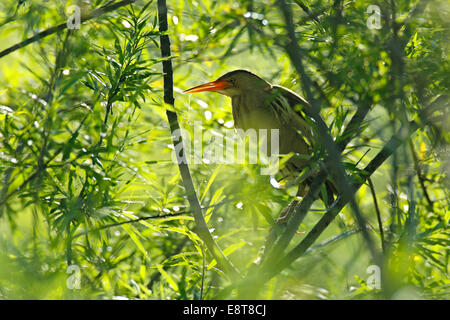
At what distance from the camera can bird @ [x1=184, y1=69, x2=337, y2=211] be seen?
1.32m

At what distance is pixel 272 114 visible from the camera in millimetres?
1414

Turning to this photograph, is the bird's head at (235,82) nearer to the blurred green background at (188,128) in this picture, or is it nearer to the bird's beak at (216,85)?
the bird's beak at (216,85)

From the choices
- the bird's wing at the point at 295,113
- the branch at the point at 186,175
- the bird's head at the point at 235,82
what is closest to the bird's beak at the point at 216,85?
the bird's head at the point at 235,82

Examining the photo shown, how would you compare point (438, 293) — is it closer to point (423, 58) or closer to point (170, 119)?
point (423, 58)

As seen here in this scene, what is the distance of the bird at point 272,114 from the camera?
52.0 inches

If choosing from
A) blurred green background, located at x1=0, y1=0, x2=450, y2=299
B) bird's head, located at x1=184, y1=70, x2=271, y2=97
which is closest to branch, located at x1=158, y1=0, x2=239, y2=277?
blurred green background, located at x1=0, y1=0, x2=450, y2=299

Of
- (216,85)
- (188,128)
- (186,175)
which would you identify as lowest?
(186,175)

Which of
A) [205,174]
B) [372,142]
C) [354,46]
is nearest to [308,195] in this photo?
[354,46]

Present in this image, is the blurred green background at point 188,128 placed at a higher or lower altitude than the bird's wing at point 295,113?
lower

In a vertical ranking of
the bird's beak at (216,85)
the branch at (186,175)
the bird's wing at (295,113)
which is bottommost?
the branch at (186,175)

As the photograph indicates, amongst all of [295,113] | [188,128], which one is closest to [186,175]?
[188,128]

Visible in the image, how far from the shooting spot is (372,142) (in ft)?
4.35

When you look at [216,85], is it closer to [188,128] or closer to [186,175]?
[188,128]

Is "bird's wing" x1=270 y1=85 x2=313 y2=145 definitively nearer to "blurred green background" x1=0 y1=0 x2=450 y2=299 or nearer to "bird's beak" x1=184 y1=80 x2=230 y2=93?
"blurred green background" x1=0 y1=0 x2=450 y2=299
